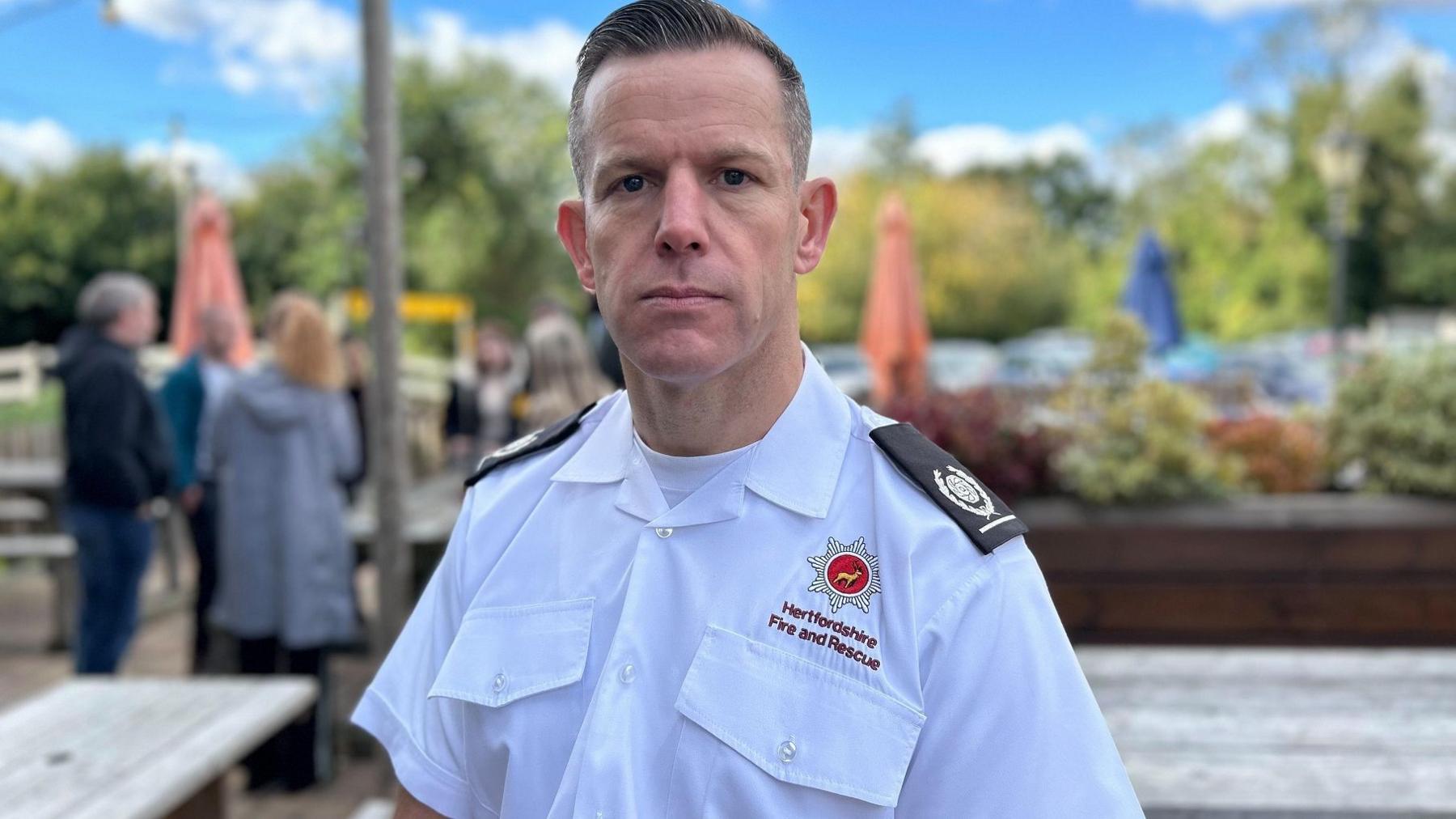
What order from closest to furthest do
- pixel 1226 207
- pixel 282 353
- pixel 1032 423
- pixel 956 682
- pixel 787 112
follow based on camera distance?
pixel 956 682 → pixel 787 112 → pixel 282 353 → pixel 1032 423 → pixel 1226 207

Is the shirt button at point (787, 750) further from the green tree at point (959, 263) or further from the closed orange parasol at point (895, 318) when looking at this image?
the green tree at point (959, 263)

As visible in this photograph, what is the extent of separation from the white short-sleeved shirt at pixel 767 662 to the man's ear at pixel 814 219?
127 mm

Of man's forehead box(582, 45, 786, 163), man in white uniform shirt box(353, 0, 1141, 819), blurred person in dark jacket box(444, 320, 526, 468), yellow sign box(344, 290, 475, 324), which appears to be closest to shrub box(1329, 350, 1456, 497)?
man in white uniform shirt box(353, 0, 1141, 819)

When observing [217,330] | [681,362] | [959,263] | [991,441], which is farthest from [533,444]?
[959,263]

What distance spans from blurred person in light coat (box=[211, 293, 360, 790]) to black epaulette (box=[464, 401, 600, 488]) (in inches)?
139

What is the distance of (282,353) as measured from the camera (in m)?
5.00

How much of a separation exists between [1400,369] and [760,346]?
5.15 m

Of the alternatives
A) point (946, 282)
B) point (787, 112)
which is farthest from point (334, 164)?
point (787, 112)

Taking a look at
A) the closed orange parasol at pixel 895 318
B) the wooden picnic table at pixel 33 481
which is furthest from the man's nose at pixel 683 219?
the closed orange parasol at pixel 895 318

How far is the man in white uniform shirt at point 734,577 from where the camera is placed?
4.14ft

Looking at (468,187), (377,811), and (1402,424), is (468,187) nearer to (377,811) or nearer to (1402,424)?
(1402,424)

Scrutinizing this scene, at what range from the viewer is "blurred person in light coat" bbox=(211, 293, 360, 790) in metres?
5.00

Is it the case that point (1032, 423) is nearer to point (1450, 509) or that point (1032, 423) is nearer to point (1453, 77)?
point (1450, 509)

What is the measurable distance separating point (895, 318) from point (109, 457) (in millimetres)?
5944
